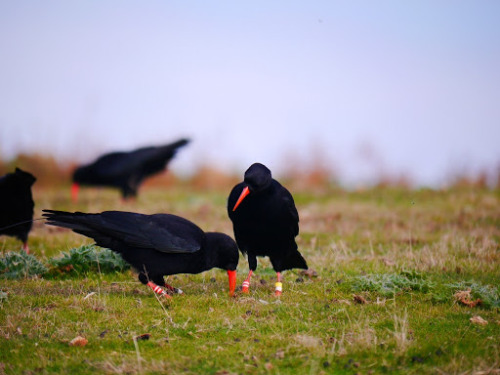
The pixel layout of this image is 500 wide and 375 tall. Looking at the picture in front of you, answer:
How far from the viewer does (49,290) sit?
6.21m

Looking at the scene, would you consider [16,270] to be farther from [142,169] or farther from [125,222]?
[142,169]

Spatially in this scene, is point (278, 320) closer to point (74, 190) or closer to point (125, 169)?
point (125, 169)

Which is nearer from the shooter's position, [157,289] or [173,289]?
[157,289]

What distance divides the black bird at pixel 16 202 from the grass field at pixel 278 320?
15.6 inches

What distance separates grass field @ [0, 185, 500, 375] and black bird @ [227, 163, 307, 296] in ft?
1.52

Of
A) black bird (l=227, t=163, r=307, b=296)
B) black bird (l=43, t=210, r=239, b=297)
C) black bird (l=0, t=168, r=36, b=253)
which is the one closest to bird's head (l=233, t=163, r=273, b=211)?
black bird (l=227, t=163, r=307, b=296)

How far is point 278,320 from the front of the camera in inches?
201

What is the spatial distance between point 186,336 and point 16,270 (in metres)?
3.20

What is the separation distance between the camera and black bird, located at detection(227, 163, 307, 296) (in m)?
6.08

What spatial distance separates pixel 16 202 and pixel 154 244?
4.11m

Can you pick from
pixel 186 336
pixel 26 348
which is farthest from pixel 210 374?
pixel 26 348

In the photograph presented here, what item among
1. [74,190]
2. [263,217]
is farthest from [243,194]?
[74,190]

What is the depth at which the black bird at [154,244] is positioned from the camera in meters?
6.00

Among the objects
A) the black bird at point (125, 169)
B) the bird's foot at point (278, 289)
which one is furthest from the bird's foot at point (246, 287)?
the black bird at point (125, 169)
